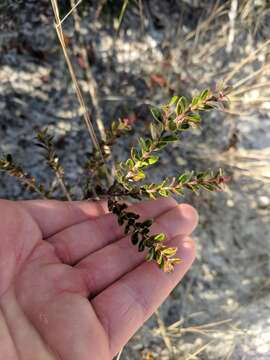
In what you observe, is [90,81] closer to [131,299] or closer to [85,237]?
[85,237]

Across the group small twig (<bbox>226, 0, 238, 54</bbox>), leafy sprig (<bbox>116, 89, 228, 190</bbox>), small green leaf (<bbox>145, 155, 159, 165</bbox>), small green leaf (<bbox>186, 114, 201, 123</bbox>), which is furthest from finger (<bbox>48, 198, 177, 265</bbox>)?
small twig (<bbox>226, 0, 238, 54</bbox>)

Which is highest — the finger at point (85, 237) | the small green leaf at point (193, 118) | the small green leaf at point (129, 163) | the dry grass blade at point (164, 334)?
the small green leaf at point (193, 118)

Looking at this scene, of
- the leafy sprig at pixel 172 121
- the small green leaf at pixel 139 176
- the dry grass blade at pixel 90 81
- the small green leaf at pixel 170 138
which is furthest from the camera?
the dry grass blade at pixel 90 81

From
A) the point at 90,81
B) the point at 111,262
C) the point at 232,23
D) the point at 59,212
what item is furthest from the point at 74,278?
the point at 232,23

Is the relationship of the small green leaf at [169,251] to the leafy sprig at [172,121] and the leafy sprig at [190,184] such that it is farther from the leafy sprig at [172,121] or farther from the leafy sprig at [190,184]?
the leafy sprig at [172,121]

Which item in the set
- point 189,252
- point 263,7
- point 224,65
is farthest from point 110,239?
point 263,7

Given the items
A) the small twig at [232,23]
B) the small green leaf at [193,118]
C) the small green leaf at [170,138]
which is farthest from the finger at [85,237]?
the small twig at [232,23]
